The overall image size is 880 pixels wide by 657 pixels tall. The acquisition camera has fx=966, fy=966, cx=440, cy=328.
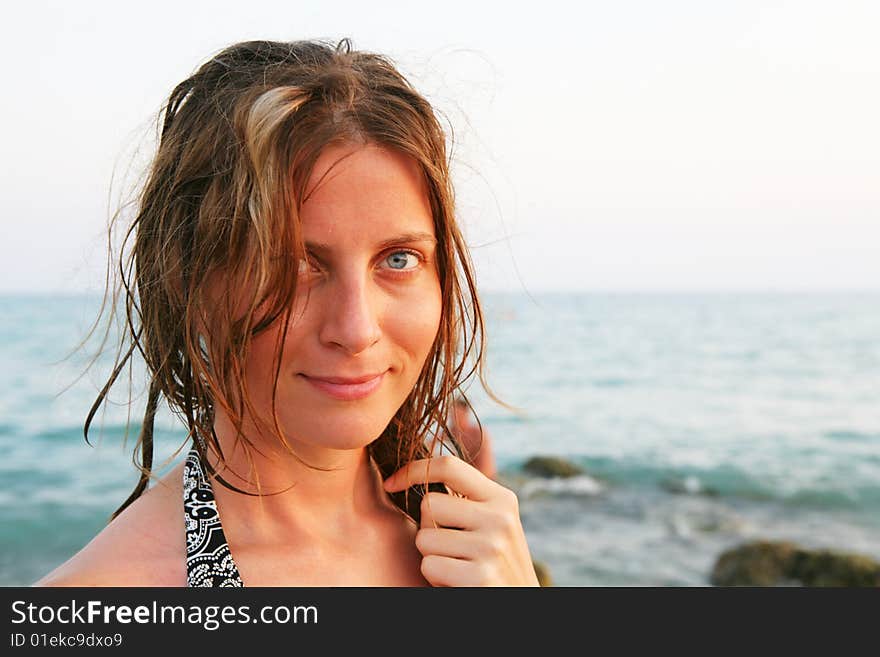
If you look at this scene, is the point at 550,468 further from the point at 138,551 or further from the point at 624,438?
the point at 138,551

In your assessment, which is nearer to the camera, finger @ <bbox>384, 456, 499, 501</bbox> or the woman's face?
the woman's face

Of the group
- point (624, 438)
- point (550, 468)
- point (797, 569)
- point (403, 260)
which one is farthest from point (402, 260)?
point (624, 438)

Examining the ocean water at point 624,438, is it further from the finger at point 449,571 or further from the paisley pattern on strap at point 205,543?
the finger at point 449,571

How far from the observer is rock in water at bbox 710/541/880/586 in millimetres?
9547

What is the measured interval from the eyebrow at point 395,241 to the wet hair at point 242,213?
38mm

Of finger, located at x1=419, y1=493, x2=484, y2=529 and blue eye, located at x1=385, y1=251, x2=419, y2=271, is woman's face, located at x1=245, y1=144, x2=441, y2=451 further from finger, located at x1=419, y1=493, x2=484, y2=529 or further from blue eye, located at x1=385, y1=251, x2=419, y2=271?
finger, located at x1=419, y1=493, x2=484, y2=529

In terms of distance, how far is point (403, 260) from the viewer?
2.05 metres

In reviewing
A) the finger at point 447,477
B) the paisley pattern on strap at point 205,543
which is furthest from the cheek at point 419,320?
the paisley pattern on strap at point 205,543

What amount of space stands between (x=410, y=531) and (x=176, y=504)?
2.09ft

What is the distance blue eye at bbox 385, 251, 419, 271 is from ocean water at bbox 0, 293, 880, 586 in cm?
65

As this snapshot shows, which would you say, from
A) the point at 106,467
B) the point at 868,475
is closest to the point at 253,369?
the point at 106,467

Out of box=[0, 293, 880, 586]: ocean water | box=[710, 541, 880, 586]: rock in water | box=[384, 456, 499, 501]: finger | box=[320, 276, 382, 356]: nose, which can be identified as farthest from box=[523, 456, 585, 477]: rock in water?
box=[320, 276, 382, 356]: nose
